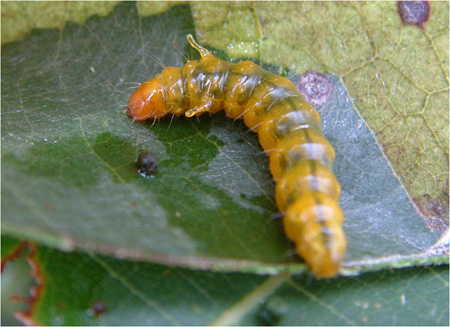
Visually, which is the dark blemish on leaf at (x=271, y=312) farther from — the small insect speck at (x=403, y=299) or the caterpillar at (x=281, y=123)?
the small insect speck at (x=403, y=299)

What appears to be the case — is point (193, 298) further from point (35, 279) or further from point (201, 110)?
point (201, 110)

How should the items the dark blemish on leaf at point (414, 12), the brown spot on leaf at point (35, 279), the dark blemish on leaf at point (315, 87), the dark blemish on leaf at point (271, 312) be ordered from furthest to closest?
1. the dark blemish on leaf at point (414, 12)
2. the dark blemish on leaf at point (315, 87)
3. the brown spot on leaf at point (35, 279)
4. the dark blemish on leaf at point (271, 312)

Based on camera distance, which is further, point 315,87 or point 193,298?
point 315,87

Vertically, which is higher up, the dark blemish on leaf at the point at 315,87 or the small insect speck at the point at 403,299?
the dark blemish on leaf at the point at 315,87

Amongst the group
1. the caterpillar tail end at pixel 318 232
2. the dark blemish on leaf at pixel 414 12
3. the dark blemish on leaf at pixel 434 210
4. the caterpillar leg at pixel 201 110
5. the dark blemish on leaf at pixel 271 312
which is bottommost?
the dark blemish on leaf at pixel 271 312

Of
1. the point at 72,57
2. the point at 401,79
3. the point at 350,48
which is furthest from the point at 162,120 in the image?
the point at 401,79

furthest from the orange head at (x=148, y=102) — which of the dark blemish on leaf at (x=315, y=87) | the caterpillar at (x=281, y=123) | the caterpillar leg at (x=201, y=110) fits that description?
the dark blemish on leaf at (x=315, y=87)

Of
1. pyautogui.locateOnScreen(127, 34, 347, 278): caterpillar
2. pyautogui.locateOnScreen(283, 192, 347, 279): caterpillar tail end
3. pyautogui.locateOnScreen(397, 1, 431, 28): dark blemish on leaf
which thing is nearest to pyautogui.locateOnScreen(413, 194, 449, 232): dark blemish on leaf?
pyautogui.locateOnScreen(127, 34, 347, 278): caterpillar

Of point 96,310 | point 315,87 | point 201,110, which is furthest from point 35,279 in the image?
point 315,87
